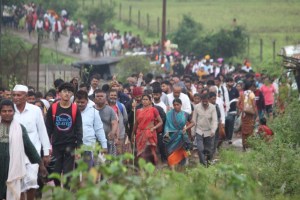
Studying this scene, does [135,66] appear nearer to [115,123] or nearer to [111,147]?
[111,147]

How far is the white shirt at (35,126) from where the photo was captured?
12031mm

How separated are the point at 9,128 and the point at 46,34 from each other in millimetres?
36234

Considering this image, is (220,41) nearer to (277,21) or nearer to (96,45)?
(96,45)

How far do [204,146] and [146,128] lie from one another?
1.97 metres

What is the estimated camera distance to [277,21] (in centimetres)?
5991

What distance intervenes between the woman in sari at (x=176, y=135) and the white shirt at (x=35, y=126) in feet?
15.7

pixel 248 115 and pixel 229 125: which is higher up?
pixel 248 115

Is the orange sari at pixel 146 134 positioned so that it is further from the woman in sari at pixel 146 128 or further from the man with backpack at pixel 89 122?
the man with backpack at pixel 89 122

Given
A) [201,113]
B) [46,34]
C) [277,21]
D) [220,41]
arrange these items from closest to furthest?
[201,113] → [220,41] → [46,34] → [277,21]

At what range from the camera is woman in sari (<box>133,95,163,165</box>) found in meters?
16.0

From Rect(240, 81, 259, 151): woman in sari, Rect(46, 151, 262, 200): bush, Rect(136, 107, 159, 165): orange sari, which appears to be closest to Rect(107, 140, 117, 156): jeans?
Rect(136, 107, 159, 165): orange sari

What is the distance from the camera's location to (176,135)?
16828 mm

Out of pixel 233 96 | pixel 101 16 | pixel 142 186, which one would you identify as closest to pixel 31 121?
pixel 142 186

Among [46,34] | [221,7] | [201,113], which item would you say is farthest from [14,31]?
[201,113]
